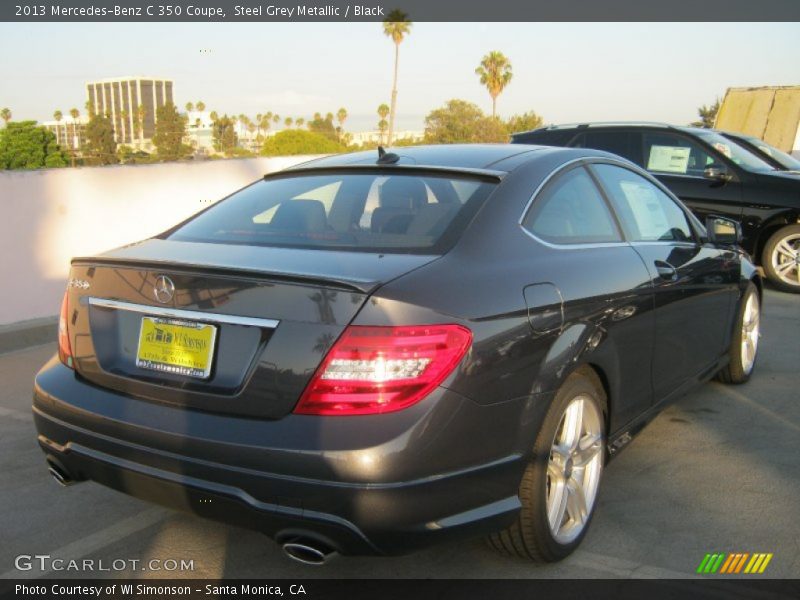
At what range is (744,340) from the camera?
5.69 meters

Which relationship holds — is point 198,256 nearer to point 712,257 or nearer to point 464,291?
point 464,291

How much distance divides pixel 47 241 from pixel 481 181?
519cm

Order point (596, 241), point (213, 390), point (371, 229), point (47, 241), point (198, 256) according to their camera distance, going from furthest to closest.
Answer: point (47, 241)
point (596, 241)
point (371, 229)
point (198, 256)
point (213, 390)

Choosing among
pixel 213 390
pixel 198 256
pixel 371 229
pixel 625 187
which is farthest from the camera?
pixel 625 187

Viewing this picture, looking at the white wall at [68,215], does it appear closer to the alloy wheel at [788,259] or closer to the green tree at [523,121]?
the alloy wheel at [788,259]

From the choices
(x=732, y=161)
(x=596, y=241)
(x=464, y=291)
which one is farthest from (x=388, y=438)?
(x=732, y=161)

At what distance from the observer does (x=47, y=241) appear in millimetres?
7395

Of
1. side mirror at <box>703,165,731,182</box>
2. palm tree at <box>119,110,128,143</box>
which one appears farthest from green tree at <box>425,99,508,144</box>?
side mirror at <box>703,165,731,182</box>

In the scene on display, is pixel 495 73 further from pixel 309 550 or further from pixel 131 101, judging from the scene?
pixel 309 550

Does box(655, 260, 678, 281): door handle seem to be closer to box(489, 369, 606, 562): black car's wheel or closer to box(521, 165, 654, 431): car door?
box(521, 165, 654, 431): car door

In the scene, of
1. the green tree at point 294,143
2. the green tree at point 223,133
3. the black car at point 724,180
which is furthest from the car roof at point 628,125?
the green tree at point 223,133

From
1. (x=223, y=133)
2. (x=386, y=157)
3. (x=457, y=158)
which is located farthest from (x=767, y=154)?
(x=223, y=133)

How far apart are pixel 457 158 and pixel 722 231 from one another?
220 centimetres

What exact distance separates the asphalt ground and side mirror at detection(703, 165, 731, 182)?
5442 millimetres
